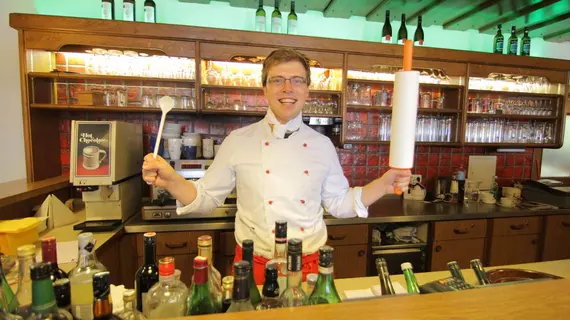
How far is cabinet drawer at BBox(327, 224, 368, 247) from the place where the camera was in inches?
88.4

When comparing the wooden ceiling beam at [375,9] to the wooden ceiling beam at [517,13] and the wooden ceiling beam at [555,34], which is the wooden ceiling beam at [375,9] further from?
the wooden ceiling beam at [555,34]

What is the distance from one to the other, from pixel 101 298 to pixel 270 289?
0.99ft

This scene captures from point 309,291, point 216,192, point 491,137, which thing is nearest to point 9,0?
point 216,192

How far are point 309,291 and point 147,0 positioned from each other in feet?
8.19

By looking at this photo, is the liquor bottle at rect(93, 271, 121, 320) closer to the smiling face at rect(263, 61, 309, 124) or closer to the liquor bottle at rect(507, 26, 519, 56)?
the smiling face at rect(263, 61, 309, 124)

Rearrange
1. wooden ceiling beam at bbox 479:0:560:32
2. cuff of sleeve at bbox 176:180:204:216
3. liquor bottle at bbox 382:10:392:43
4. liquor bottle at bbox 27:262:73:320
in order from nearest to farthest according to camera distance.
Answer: liquor bottle at bbox 27:262:73:320 < cuff of sleeve at bbox 176:180:204:216 < wooden ceiling beam at bbox 479:0:560:32 < liquor bottle at bbox 382:10:392:43

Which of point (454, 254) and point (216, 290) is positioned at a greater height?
point (216, 290)

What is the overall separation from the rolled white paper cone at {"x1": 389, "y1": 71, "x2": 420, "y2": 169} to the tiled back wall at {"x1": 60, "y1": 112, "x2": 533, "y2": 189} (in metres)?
2.19

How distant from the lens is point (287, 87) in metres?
1.24

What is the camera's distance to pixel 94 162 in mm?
1792

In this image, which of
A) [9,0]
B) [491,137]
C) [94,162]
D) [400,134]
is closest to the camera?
[400,134]

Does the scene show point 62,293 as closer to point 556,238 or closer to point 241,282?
point 241,282

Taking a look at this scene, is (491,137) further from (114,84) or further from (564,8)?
(114,84)

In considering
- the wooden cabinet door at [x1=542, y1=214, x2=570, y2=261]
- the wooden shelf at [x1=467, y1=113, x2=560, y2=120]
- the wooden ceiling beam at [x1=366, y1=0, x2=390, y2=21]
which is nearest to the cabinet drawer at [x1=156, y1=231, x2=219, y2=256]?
the wooden ceiling beam at [x1=366, y1=0, x2=390, y2=21]
